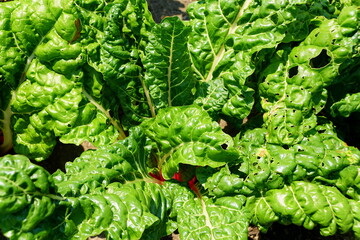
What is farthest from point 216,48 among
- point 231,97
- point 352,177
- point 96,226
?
point 96,226

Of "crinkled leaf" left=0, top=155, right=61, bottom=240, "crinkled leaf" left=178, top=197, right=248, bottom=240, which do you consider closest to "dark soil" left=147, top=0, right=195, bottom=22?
"crinkled leaf" left=178, top=197, right=248, bottom=240

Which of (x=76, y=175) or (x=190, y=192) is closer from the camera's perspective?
(x=76, y=175)

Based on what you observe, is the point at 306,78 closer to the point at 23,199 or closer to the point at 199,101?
the point at 199,101

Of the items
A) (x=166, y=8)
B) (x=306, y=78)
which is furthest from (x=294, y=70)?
(x=166, y=8)

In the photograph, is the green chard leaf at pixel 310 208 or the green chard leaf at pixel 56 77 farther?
the green chard leaf at pixel 56 77

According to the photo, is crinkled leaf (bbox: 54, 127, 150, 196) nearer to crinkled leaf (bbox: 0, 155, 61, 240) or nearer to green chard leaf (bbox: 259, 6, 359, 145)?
crinkled leaf (bbox: 0, 155, 61, 240)

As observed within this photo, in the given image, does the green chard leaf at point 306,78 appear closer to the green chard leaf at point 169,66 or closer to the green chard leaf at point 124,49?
the green chard leaf at point 169,66

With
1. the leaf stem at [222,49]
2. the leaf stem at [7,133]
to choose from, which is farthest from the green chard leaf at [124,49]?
the leaf stem at [7,133]

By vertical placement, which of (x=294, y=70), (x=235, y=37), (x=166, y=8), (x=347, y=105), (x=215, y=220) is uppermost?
(x=235, y=37)

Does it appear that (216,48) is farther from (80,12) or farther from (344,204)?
(344,204)
